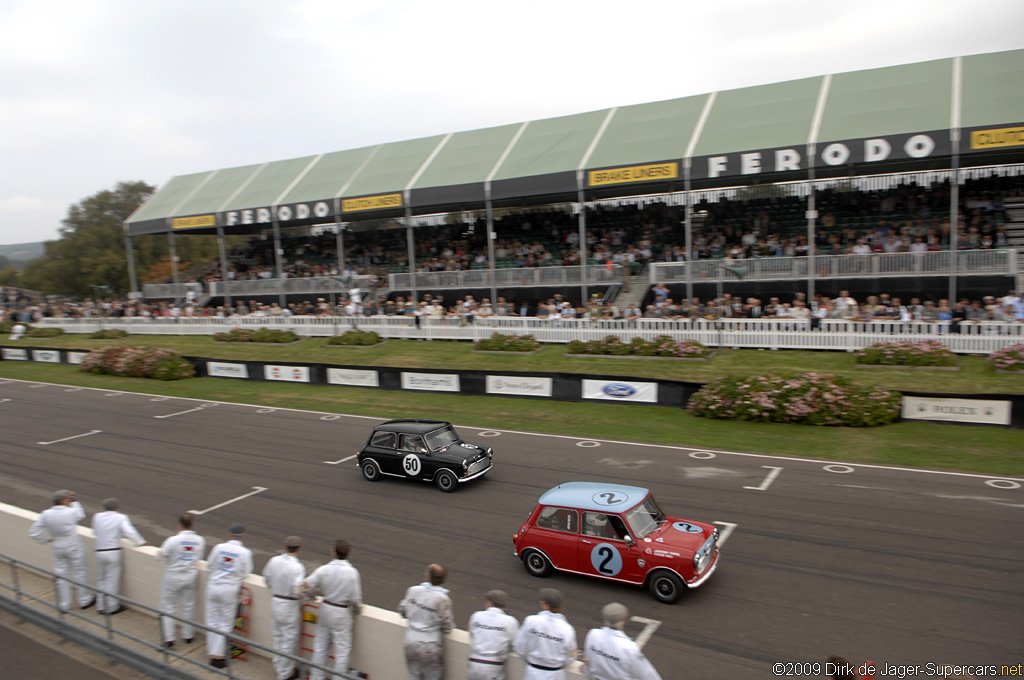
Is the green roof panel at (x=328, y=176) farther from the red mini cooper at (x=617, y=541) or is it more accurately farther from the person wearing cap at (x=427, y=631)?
the person wearing cap at (x=427, y=631)

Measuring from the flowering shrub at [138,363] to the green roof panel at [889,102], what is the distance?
30342 mm

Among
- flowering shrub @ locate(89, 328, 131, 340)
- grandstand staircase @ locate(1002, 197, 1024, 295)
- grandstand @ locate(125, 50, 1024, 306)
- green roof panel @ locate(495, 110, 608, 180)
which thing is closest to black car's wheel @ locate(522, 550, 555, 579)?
grandstand @ locate(125, 50, 1024, 306)

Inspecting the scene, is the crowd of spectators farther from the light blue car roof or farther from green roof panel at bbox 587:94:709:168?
the light blue car roof

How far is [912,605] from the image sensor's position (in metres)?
8.44

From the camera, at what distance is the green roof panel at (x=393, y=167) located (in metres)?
36.2

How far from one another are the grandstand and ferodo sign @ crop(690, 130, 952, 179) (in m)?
0.06

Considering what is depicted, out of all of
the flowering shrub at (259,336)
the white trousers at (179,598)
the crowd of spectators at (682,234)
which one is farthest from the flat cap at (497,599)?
the flowering shrub at (259,336)

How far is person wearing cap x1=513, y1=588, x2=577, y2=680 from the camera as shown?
233 inches

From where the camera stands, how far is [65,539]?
949 cm

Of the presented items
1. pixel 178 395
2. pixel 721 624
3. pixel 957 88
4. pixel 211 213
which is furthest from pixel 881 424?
pixel 211 213

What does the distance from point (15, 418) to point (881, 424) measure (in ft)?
95.4

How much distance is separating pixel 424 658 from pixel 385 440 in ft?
28.5

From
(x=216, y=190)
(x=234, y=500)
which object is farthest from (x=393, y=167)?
(x=234, y=500)

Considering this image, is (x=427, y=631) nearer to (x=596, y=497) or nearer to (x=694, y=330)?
(x=596, y=497)
